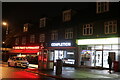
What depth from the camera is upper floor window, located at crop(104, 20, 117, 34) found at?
1879 centimetres

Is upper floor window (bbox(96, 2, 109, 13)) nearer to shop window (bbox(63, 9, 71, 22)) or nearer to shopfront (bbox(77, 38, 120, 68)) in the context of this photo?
shopfront (bbox(77, 38, 120, 68))

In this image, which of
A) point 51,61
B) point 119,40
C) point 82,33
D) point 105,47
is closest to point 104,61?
point 105,47

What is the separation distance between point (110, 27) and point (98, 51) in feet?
11.9

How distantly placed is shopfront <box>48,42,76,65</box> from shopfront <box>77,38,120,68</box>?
5.30ft

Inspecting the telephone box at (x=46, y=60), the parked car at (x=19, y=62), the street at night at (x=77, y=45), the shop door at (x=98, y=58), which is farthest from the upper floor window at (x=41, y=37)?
the shop door at (x=98, y=58)

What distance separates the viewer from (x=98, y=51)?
20.5 meters

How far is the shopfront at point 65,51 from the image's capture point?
2349cm

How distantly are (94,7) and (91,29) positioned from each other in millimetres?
3172

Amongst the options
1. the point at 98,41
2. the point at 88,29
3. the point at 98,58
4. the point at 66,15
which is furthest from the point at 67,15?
the point at 98,58

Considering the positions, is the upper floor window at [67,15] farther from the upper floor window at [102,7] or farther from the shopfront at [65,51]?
the upper floor window at [102,7]

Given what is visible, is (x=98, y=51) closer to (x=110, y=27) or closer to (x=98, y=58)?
(x=98, y=58)

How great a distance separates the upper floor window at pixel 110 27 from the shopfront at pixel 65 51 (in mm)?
5835

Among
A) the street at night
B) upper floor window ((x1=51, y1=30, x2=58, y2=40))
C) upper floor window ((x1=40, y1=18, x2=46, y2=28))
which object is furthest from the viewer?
upper floor window ((x1=40, y1=18, x2=46, y2=28))

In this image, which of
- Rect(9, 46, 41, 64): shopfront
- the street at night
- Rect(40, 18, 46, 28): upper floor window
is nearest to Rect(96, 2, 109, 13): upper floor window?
the street at night
